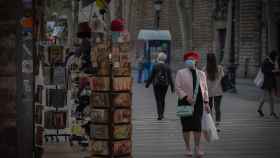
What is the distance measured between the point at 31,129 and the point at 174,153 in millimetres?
3909

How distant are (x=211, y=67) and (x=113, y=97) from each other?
4.90 meters

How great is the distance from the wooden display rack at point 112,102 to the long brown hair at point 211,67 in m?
4.45

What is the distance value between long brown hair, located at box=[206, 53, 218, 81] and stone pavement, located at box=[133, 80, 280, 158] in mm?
1161

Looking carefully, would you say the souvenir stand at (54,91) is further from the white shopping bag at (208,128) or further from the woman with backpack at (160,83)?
the woman with backpack at (160,83)

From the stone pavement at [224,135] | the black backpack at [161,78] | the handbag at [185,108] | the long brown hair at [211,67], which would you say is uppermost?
the long brown hair at [211,67]

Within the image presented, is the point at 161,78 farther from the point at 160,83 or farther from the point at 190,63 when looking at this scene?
the point at 190,63

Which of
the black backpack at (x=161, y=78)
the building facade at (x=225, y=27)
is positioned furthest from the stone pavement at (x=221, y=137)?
the building facade at (x=225, y=27)

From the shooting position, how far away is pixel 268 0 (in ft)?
124

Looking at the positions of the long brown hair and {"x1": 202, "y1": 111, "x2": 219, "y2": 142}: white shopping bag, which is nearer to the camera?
{"x1": 202, "y1": 111, "x2": 219, "y2": 142}: white shopping bag

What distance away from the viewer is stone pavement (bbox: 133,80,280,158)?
1219 centimetres

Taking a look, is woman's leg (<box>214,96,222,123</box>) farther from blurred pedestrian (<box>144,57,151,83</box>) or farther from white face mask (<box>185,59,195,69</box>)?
blurred pedestrian (<box>144,57,151,83</box>)

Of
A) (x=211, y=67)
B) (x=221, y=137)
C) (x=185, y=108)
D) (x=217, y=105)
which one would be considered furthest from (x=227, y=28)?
(x=185, y=108)

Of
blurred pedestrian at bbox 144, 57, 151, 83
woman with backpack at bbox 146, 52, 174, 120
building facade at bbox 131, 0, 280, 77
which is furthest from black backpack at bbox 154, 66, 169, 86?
blurred pedestrian at bbox 144, 57, 151, 83

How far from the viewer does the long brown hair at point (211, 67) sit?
1456 cm
